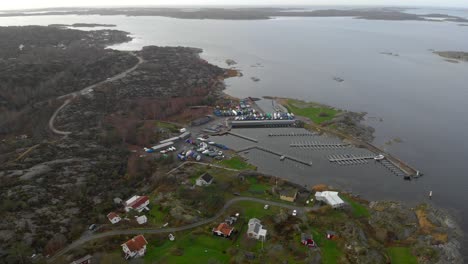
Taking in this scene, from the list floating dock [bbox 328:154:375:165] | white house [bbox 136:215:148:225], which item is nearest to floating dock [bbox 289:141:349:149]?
floating dock [bbox 328:154:375:165]

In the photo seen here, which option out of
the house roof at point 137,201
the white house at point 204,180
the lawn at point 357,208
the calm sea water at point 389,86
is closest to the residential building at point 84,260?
the house roof at point 137,201

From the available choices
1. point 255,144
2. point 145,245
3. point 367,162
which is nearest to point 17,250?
point 145,245

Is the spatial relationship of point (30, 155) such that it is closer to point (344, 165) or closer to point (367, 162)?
point (344, 165)

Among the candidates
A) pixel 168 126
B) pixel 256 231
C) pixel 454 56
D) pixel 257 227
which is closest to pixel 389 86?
pixel 454 56

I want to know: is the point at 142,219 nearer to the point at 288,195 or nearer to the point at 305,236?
the point at 305,236

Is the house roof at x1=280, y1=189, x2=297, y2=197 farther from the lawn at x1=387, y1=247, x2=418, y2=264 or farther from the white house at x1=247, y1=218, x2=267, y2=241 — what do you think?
the lawn at x1=387, y1=247, x2=418, y2=264

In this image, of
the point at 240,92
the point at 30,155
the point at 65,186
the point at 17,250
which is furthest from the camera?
the point at 240,92
